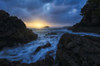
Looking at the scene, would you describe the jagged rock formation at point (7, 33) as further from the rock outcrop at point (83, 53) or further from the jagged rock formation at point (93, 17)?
the jagged rock formation at point (93, 17)

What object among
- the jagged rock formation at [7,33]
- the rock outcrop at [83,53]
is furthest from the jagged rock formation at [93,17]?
the jagged rock formation at [7,33]

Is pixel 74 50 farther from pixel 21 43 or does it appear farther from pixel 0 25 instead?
pixel 0 25

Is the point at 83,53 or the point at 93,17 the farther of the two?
the point at 93,17

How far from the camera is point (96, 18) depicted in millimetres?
8461

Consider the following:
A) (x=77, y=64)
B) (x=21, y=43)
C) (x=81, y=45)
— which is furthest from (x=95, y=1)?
(x=21, y=43)

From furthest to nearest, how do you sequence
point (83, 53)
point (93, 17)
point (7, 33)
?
1. point (7, 33)
2. point (93, 17)
3. point (83, 53)

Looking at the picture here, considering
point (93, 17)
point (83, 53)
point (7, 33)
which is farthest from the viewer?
point (7, 33)

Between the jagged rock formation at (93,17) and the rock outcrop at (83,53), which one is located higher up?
the jagged rock formation at (93,17)

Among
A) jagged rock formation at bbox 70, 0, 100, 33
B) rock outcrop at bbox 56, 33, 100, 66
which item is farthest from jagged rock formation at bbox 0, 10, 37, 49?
jagged rock formation at bbox 70, 0, 100, 33

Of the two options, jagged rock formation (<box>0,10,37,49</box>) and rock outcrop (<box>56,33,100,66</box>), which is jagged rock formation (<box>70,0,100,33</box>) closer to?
rock outcrop (<box>56,33,100,66</box>)

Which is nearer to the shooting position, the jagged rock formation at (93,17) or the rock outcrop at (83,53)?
the rock outcrop at (83,53)

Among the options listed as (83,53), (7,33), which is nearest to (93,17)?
(83,53)

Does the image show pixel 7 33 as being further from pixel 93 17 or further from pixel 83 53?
pixel 93 17

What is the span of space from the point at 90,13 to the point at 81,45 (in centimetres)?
768
